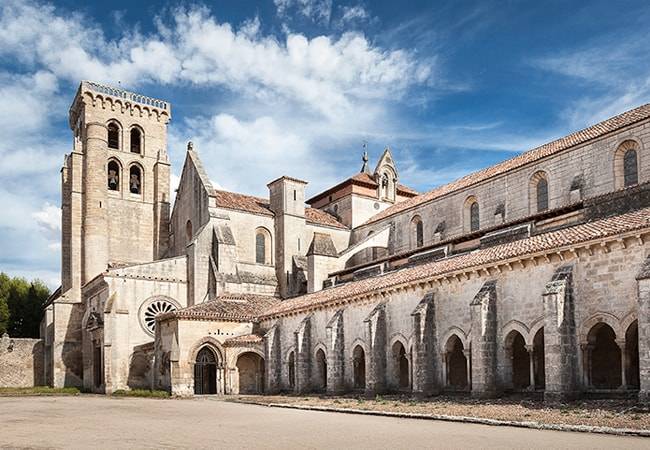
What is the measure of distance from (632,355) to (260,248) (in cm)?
2924

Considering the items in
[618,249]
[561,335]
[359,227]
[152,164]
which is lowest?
[561,335]

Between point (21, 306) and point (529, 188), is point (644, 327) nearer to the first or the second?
point (529, 188)

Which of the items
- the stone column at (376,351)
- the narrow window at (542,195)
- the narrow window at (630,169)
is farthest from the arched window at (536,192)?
the stone column at (376,351)

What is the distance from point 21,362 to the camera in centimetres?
5222

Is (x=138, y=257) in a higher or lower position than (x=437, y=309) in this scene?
higher

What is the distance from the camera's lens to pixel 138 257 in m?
53.1

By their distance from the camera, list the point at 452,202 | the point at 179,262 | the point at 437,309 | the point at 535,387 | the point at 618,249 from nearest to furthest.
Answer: the point at 618,249
the point at 535,387
the point at 437,309
the point at 452,202
the point at 179,262

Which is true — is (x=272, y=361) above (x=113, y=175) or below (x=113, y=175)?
below

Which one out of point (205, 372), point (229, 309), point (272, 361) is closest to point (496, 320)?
point (272, 361)

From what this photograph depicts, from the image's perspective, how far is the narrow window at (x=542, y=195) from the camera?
3369cm

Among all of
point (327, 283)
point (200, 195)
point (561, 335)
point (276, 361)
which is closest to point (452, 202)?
point (327, 283)

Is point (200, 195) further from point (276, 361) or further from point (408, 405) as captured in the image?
point (408, 405)

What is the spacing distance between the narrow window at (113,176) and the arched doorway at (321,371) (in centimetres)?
2699

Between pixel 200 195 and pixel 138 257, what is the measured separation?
1046 centimetres
